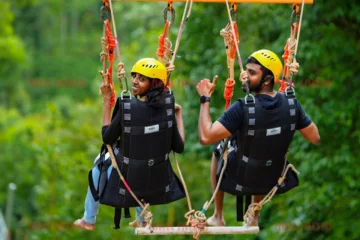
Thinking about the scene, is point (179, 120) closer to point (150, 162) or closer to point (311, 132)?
point (150, 162)

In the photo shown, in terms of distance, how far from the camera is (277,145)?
8258mm

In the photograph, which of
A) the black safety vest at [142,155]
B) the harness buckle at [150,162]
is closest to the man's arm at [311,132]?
the black safety vest at [142,155]

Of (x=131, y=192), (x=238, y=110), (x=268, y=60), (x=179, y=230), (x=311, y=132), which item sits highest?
(x=268, y=60)

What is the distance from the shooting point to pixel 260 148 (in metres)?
8.23

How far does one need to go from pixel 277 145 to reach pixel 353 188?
5.55 m

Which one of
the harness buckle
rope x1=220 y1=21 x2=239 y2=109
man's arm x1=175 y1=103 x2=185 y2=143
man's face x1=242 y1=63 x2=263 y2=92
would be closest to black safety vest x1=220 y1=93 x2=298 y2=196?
man's face x1=242 y1=63 x2=263 y2=92

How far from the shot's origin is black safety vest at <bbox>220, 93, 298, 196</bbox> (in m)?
8.08

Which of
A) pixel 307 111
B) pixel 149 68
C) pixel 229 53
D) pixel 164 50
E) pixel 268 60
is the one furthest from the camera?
pixel 307 111

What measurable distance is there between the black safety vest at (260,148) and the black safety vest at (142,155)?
0.57 metres

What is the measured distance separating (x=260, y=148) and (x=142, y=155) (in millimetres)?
984

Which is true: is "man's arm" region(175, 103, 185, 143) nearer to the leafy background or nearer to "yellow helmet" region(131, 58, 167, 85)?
"yellow helmet" region(131, 58, 167, 85)

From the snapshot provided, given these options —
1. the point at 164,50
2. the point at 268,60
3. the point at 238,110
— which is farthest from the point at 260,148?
the point at 164,50

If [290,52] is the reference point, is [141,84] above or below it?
below

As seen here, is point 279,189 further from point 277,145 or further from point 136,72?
point 136,72
